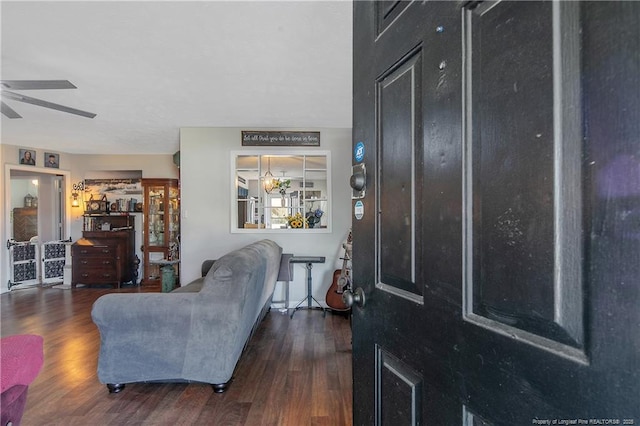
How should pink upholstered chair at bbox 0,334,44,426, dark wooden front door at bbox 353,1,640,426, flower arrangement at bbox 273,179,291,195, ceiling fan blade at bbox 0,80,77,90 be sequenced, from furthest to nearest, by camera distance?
flower arrangement at bbox 273,179,291,195
ceiling fan blade at bbox 0,80,77,90
pink upholstered chair at bbox 0,334,44,426
dark wooden front door at bbox 353,1,640,426

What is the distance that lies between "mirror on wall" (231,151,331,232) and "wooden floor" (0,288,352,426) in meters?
1.46

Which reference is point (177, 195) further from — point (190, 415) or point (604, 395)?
point (604, 395)

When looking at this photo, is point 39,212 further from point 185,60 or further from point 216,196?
point 185,60

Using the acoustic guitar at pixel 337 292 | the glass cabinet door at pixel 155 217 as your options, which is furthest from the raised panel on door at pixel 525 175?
the glass cabinet door at pixel 155 217

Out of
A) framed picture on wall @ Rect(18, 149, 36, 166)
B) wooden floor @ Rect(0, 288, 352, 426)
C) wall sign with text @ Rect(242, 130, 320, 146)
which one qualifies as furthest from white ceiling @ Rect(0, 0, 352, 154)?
wooden floor @ Rect(0, 288, 352, 426)

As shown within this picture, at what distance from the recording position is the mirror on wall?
4219 millimetres

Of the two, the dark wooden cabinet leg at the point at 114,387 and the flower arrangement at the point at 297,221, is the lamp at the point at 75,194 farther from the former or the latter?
the dark wooden cabinet leg at the point at 114,387

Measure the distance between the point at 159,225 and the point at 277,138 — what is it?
3025mm

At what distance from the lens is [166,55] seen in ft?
7.59

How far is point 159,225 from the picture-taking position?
5.61 metres

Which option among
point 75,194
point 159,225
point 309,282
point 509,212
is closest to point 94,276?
point 159,225

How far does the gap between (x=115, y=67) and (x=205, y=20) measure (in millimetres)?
1105

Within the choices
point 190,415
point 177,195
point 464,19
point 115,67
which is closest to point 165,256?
point 177,195

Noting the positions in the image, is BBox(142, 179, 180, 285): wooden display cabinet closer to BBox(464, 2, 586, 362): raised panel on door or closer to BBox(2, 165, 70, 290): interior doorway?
BBox(2, 165, 70, 290): interior doorway
